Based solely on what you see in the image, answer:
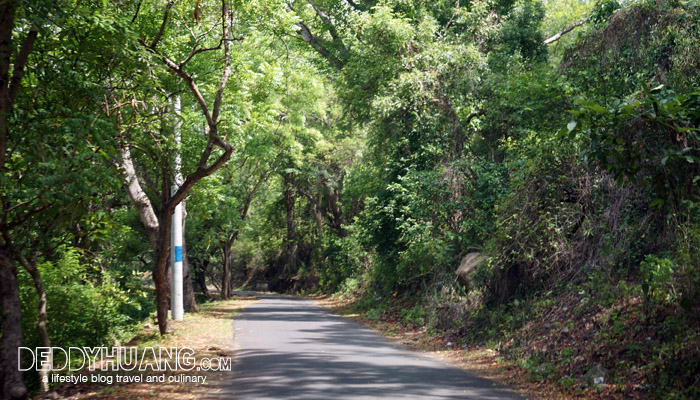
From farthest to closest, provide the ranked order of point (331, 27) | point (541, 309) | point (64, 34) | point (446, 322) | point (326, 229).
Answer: point (326, 229), point (331, 27), point (446, 322), point (541, 309), point (64, 34)

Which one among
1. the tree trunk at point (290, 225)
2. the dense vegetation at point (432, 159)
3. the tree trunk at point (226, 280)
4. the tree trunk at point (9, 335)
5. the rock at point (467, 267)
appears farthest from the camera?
the tree trunk at point (290, 225)

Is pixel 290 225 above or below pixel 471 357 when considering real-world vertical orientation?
above

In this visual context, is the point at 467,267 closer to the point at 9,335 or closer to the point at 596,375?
the point at 596,375

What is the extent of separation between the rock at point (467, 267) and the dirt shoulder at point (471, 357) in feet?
5.17

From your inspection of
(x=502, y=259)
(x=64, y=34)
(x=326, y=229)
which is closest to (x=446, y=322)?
(x=502, y=259)

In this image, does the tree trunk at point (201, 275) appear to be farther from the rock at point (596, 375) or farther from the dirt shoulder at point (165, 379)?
the rock at point (596, 375)

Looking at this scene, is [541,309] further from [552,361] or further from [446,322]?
[446,322]

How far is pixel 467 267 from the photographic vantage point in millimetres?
16547

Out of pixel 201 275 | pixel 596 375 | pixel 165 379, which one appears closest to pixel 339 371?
pixel 165 379

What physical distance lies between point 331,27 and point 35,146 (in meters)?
20.4

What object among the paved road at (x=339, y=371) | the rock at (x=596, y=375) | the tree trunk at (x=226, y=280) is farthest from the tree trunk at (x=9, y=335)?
the tree trunk at (x=226, y=280)

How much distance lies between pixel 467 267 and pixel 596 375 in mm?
7459

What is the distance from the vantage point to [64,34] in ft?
30.7

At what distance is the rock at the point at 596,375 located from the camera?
29.6ft
